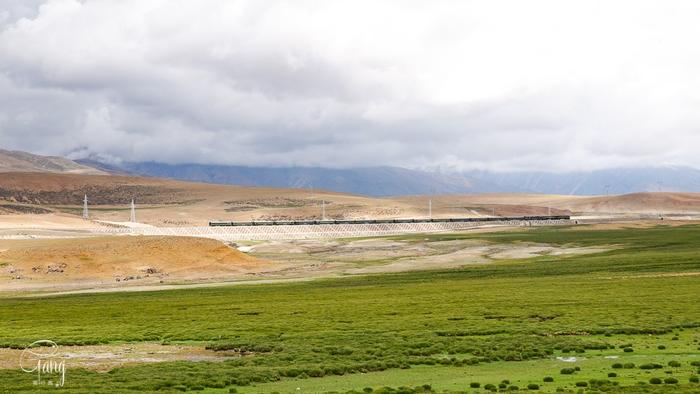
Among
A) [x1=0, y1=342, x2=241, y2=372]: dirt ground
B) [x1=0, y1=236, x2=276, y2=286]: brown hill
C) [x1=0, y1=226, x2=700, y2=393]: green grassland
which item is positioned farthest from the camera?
[x1=0, y1=236, x2=276, y2=286]: brown hill

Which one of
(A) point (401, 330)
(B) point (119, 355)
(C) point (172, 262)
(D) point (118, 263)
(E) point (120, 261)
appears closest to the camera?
(B) point (119, 355)

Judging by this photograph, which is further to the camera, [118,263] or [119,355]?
[118,263]

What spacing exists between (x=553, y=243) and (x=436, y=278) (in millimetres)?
60824

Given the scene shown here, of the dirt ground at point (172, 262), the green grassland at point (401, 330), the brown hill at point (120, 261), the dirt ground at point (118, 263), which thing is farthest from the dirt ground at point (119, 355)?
the brown hill at point (120, 261)

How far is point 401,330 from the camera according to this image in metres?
44.8

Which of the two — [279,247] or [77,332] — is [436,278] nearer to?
[77,332]

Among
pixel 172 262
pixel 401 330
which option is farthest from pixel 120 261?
pixel 401 330

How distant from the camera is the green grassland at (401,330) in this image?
30.9 m

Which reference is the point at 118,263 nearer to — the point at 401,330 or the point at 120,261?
the point at 120,261

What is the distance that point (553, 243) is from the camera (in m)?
138

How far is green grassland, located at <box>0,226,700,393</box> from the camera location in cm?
3088

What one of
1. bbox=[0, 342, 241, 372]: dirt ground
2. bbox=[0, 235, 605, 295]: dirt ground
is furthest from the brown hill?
bbox=[0, 342, 241, 372]: dirt ground

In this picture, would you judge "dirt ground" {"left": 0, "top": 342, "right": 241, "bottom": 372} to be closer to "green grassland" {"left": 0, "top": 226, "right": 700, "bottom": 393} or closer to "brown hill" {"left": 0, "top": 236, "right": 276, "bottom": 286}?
"green grassland" {"left": 0, "top": 226, "right": 700, "bottom": 393}

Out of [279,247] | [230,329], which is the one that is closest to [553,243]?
[279,247]
